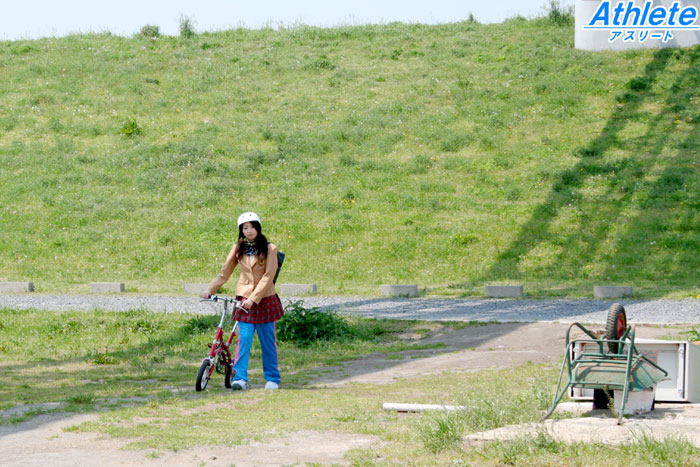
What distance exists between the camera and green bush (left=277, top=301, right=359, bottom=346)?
12633 millimetres

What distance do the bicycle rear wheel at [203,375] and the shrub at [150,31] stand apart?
35644mm

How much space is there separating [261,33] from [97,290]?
25.0 meters

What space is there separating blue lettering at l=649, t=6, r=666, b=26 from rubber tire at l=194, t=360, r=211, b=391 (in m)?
27.5

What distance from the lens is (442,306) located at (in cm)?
1636

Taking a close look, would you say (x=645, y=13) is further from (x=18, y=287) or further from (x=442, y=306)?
(x=18, y=287)

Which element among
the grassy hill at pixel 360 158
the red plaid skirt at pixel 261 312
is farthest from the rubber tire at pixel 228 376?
the grassy hill at pixel 360 158

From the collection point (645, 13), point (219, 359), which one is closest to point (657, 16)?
point (645, 13)

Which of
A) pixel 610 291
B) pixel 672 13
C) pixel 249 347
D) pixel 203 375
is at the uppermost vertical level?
pixel 672 13

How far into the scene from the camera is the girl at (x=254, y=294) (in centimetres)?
885

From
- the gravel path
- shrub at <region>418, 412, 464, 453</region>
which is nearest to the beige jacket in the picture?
shrub at <region>418, 412, 464, 453</region>

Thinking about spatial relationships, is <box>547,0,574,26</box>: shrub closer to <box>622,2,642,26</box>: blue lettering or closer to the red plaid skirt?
<box>622,2,642,26</box>: blue lettering

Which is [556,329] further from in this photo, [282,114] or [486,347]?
[282,114]

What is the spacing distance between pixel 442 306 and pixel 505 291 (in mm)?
1979

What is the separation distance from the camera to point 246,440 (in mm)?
6742
